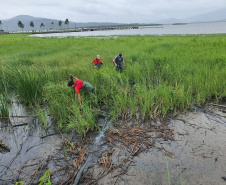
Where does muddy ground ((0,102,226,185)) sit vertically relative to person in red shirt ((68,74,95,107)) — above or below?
below

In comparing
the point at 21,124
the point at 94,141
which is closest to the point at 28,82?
the point at 21,124

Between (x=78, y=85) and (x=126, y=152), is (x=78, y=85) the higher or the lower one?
the higher one

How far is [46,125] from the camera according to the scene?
4.37 meters

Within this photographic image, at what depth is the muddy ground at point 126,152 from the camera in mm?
2777

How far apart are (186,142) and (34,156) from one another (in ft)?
10.7

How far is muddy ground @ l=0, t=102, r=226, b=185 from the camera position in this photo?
278cm

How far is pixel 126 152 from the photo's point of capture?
10.8 feet

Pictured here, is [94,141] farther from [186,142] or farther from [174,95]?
[174,95]

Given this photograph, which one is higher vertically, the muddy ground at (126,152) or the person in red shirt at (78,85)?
the person in red shirt at (78,85)

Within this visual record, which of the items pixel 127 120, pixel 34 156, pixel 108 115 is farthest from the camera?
pixel 108 115

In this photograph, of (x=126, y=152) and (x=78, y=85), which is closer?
(x=126, y=152)

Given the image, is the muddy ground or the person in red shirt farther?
the person in red shirt

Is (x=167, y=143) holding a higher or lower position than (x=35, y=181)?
higher

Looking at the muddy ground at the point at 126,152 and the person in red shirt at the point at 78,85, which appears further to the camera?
the person in red shirt at the point at 78,85
